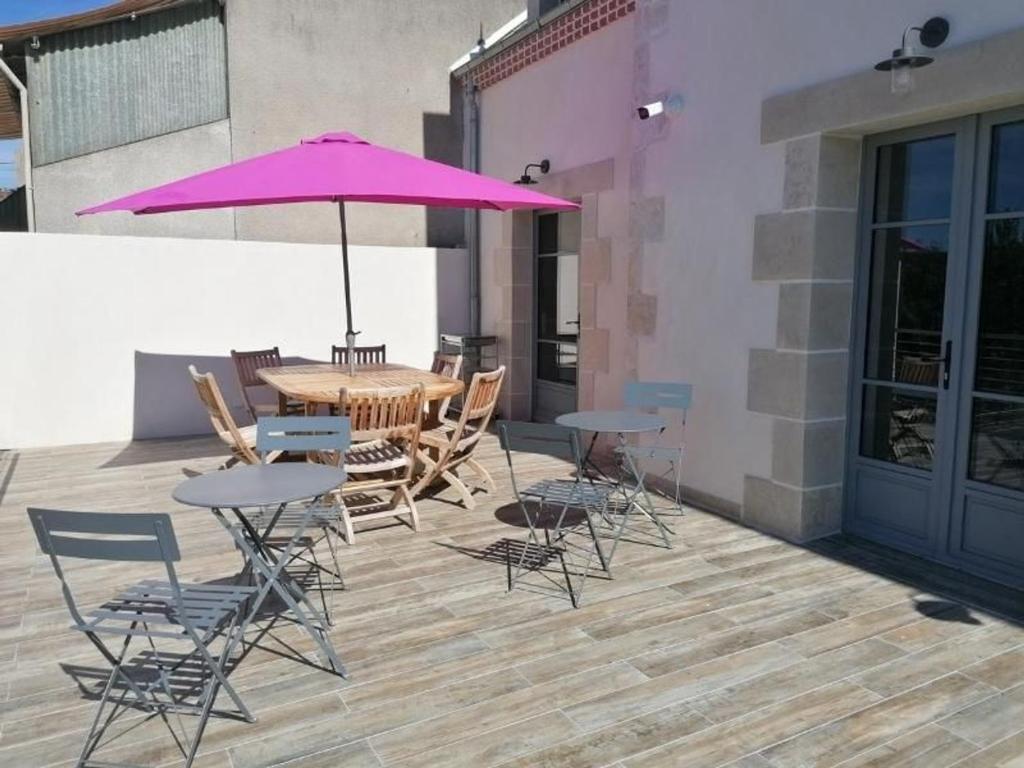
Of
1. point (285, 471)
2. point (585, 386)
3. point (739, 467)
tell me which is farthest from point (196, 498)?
point (585, 386)

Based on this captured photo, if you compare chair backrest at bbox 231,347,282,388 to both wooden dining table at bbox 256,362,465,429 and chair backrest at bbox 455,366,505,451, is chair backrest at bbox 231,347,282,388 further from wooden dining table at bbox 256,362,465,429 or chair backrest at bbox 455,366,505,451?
chair backrest at bbox 455,366,505,451

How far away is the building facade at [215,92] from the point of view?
7938 mm

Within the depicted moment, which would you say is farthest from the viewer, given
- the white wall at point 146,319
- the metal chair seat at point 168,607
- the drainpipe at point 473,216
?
the drainpipe at point 473,216

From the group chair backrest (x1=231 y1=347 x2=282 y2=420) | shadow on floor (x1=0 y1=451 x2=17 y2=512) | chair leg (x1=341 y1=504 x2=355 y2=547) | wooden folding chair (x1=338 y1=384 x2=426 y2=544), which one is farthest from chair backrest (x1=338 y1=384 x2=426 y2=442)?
shadow on floor (x1=0 y1=451 x2=17 y2=512)

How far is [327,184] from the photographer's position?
4391 millimetres

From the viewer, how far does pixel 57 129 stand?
796cm

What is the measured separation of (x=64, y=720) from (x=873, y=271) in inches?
169

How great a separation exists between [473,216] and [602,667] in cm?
641

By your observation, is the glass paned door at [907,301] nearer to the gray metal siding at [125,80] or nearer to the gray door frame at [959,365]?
the gray door frame at [959,365]

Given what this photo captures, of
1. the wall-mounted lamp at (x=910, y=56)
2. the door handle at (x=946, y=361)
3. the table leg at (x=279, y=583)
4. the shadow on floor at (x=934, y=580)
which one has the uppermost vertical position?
the wall-mounted lamp at (x=910, y=56)

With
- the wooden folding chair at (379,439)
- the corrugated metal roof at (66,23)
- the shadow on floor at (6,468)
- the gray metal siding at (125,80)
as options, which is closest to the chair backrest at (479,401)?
the wooden folding chair at (379,439)

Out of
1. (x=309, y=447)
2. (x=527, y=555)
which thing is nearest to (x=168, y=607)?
(x=309, y=447)

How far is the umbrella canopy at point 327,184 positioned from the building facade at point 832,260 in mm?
1241

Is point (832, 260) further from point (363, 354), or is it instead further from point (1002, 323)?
point (363, 354)
